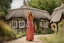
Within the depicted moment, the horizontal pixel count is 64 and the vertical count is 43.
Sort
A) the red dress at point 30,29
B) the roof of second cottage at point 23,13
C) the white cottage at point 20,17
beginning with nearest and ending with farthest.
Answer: the red dress at point 30,29 < the white cottage at point 20,17 < the roof of second cottage at point 23,13


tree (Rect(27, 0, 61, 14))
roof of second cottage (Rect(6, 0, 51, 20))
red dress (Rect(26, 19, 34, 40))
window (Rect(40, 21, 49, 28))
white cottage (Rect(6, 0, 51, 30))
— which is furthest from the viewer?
tree (Rect(27, 0, 61, 14))

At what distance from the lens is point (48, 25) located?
35.8 meters

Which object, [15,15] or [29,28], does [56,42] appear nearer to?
[29,28]

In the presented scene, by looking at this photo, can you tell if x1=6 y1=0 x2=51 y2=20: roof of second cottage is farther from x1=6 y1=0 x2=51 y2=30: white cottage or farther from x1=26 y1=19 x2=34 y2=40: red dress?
x1=26 y1=19 x2=34 y2=40: red dress

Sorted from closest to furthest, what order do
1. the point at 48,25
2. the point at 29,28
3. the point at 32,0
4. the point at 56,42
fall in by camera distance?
the point at 56,42
the point at 29,28
the point at 48,25
the point at 32,0

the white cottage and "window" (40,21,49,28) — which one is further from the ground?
the white cottage

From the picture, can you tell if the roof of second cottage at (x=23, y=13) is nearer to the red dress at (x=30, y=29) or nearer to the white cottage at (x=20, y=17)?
the white cottage at (x=20, y=17)

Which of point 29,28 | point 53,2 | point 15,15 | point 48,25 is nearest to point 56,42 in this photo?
point 29,28

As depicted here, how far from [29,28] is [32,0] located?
128 feet

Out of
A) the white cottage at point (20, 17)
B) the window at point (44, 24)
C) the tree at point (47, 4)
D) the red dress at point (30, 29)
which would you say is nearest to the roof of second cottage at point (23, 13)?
the white cottage at point (20, 17)

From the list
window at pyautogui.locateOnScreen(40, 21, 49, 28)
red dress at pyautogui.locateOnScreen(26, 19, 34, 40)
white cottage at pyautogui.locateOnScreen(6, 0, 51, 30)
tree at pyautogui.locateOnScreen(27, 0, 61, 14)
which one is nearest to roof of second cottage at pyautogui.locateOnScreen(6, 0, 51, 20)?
white cottage at pyautogui.locateOnScreen(6, 0, 51, 30)

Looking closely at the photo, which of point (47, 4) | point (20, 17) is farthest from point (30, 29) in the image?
point (47, 4)

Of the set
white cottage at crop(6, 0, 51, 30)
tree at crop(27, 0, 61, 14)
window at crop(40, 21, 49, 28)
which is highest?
tree at crop(27, 0, 61, 14)

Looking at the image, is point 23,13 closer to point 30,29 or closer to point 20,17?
point 20,17
